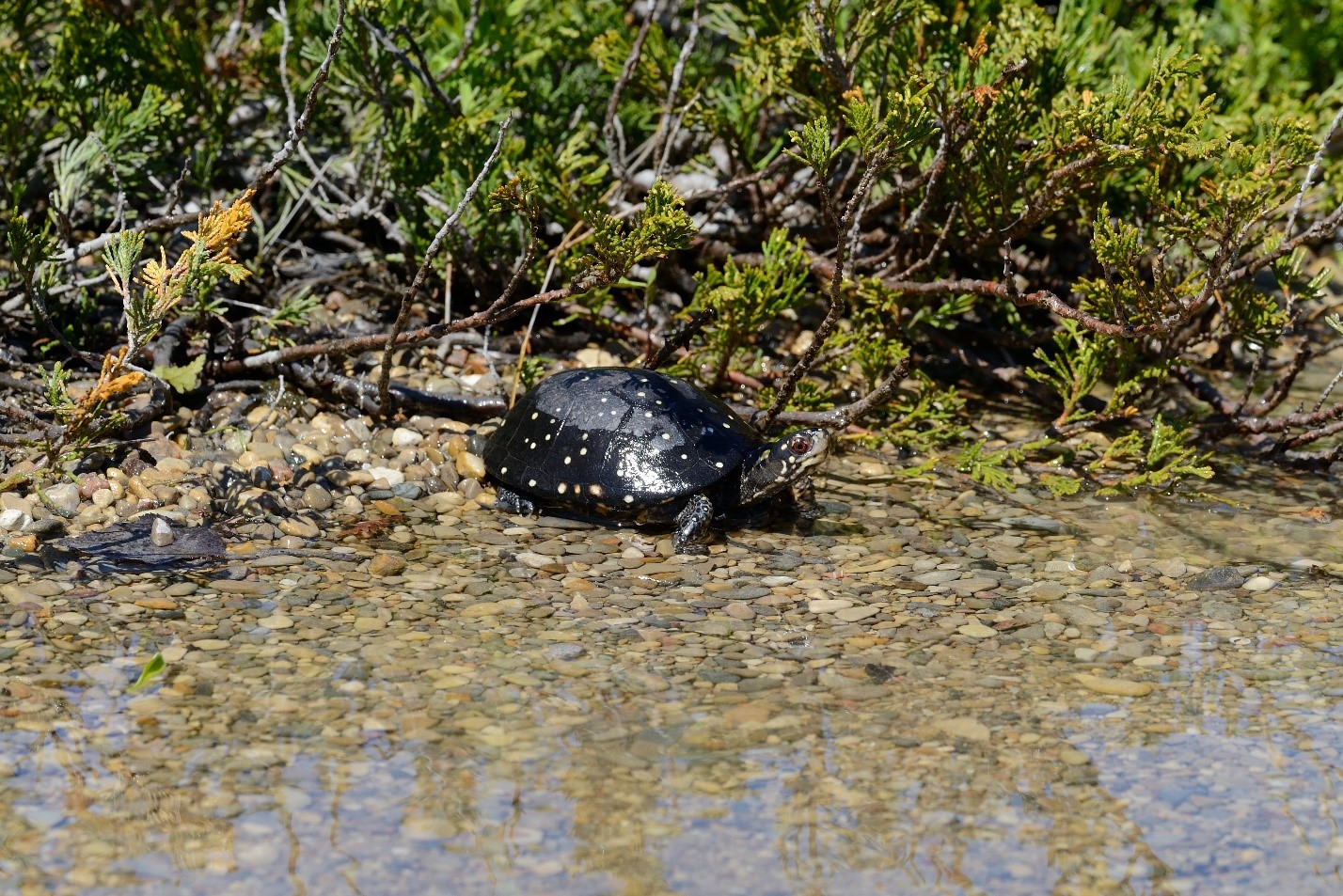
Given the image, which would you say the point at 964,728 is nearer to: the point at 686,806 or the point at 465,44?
the point at 686,806

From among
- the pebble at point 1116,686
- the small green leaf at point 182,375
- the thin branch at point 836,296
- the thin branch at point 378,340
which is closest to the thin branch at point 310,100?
the thin branch at point 378,340

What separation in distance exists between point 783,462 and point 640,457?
0.56m

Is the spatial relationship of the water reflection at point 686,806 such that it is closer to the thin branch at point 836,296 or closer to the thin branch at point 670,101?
the thin branch at point 836,296

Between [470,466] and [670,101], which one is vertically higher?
[670,101]

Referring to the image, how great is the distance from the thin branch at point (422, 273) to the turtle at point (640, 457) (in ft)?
1.86

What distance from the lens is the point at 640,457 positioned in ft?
17.1

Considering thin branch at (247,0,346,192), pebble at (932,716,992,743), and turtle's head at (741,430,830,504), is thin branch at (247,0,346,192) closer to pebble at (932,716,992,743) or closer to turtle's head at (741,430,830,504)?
turtle's head at (741,430,830,504)

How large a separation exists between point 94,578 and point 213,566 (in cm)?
39

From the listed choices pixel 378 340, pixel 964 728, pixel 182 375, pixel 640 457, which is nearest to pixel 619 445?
pixel 640 457

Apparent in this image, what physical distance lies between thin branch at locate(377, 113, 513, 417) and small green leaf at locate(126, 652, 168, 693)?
5.85ft

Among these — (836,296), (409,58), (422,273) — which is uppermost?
(409,58)

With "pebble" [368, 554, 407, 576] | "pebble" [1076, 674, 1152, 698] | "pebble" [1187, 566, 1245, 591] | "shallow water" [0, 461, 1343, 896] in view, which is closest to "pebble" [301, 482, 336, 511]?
"shallow water" [0, 461, 1343, 896]

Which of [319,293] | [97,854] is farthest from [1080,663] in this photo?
[319,293]

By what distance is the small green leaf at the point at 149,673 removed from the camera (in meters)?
3.67
